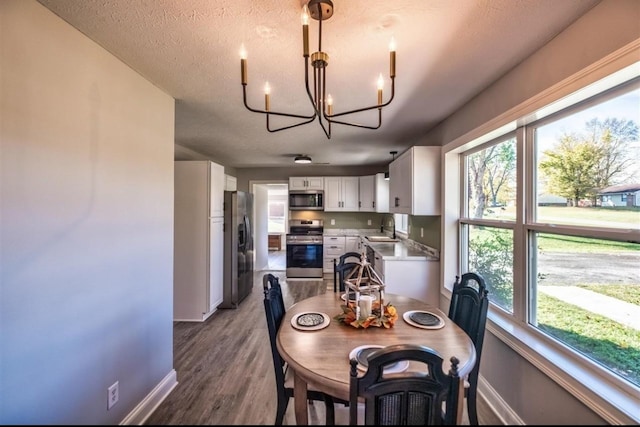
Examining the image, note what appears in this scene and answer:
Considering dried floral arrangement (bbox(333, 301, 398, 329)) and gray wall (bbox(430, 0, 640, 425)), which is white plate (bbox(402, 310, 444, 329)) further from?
gray wall (bbox(430, 0, 640, 425))

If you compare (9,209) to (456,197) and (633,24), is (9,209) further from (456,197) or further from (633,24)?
(456,197)

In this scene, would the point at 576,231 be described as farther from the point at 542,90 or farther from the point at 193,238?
the point at 193,238

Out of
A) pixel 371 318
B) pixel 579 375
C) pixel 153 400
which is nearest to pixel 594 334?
pixel 579 375

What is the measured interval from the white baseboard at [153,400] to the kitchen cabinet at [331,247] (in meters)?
3.71

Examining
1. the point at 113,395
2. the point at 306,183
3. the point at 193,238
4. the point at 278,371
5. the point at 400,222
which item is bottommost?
the point at 113,395

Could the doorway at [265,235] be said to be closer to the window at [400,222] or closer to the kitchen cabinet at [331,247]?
the kitchen cabinet at [331,247]

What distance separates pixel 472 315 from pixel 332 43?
1.82 meters

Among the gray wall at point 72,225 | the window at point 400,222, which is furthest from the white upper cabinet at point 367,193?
the gray wall at point 72,225

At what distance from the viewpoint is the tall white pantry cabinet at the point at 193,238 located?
345cm

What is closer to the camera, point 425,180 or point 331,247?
point 425,180

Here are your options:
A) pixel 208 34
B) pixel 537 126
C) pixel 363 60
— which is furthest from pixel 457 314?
pixel 208 34

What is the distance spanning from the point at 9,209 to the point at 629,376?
281 centimetres

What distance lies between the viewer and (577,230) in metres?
1.48

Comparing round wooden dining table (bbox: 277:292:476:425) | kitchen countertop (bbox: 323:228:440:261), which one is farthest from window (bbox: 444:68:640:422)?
kitchen countertop (bbox: 323:228:440:261)
